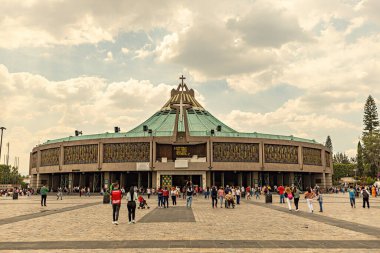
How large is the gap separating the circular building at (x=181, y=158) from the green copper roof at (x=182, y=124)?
0.81 ft

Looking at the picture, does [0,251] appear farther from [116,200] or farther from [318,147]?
[318,147]

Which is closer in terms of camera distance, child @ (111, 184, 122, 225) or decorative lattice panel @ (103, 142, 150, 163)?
child @ (111, 184, 122, 225)

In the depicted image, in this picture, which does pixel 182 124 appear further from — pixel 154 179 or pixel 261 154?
pixel 261 154

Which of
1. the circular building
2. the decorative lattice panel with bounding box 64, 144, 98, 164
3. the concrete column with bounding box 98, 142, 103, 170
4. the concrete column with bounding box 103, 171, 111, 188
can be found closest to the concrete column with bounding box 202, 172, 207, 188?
the circular building

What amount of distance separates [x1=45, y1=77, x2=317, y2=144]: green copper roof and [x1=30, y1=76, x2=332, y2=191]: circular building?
0.25 metres

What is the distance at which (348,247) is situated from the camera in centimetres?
1012

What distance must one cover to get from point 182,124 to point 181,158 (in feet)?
29.4

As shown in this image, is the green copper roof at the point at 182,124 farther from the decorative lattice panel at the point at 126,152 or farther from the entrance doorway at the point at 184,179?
the entrance doorway at the point at 184,179

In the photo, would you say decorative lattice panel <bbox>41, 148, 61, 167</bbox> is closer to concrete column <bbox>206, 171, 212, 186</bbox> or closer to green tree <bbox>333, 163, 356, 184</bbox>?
concrete column <bbox>206, 171, 212, 186</bbox>

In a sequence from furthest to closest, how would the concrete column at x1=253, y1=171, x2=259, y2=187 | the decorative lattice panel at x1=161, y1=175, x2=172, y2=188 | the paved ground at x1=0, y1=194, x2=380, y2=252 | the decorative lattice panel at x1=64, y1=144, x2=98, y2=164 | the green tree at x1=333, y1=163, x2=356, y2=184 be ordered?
the green tree at x1=333, y1=163, x2=356, y2=184 → the decorative lattice panel at x1=64, y1=144, x2=98, y2=164 → the concrete column at x1=253, y1=171, x2=259, y2=187 → the decorative lattice panel at x1=161, y1=175, x2=172, y2=188 → the paved ground at x1=0, y1=194, x2=380, y2=252

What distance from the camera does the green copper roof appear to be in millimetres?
60250

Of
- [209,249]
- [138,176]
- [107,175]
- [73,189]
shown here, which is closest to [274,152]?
[138,176]

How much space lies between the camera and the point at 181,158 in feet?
197

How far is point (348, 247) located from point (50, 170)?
64133 millimetres
